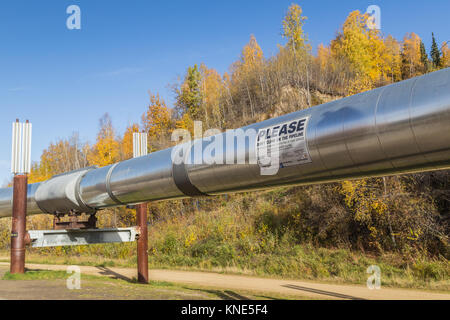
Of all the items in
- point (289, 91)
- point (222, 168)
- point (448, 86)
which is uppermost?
point (289, 91)

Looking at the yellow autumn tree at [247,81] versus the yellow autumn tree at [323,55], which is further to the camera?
the yellow autumn tree at [323,55]

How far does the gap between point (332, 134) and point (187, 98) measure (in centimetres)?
3793

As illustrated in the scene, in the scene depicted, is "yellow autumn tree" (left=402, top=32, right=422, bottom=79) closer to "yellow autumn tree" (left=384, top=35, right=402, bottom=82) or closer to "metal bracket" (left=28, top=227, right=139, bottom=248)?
"yellow autumn tree" (left=384, top=35, right=402, bottom=82)

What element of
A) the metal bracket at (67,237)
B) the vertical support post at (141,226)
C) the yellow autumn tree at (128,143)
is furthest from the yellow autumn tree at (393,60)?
the metal bracket at (67,237)

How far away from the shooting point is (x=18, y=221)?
32.6ft

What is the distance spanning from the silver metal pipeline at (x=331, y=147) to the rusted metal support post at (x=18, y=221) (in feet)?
16.0

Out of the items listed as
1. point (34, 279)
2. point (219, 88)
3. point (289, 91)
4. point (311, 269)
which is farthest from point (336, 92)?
point (34, 279)

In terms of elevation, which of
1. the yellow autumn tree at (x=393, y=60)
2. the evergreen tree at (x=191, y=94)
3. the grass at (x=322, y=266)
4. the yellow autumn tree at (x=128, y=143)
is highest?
the yellow autumn tree at (x=393, y=60)

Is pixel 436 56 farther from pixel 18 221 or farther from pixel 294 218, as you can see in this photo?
pixel 18 221

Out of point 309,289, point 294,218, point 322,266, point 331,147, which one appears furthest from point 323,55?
point 331,147

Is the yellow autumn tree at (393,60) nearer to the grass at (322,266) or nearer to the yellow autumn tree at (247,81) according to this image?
the yellow autumn tree at (247,81)

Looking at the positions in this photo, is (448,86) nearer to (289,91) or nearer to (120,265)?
(120,265)

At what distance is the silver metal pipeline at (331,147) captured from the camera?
362 cm
